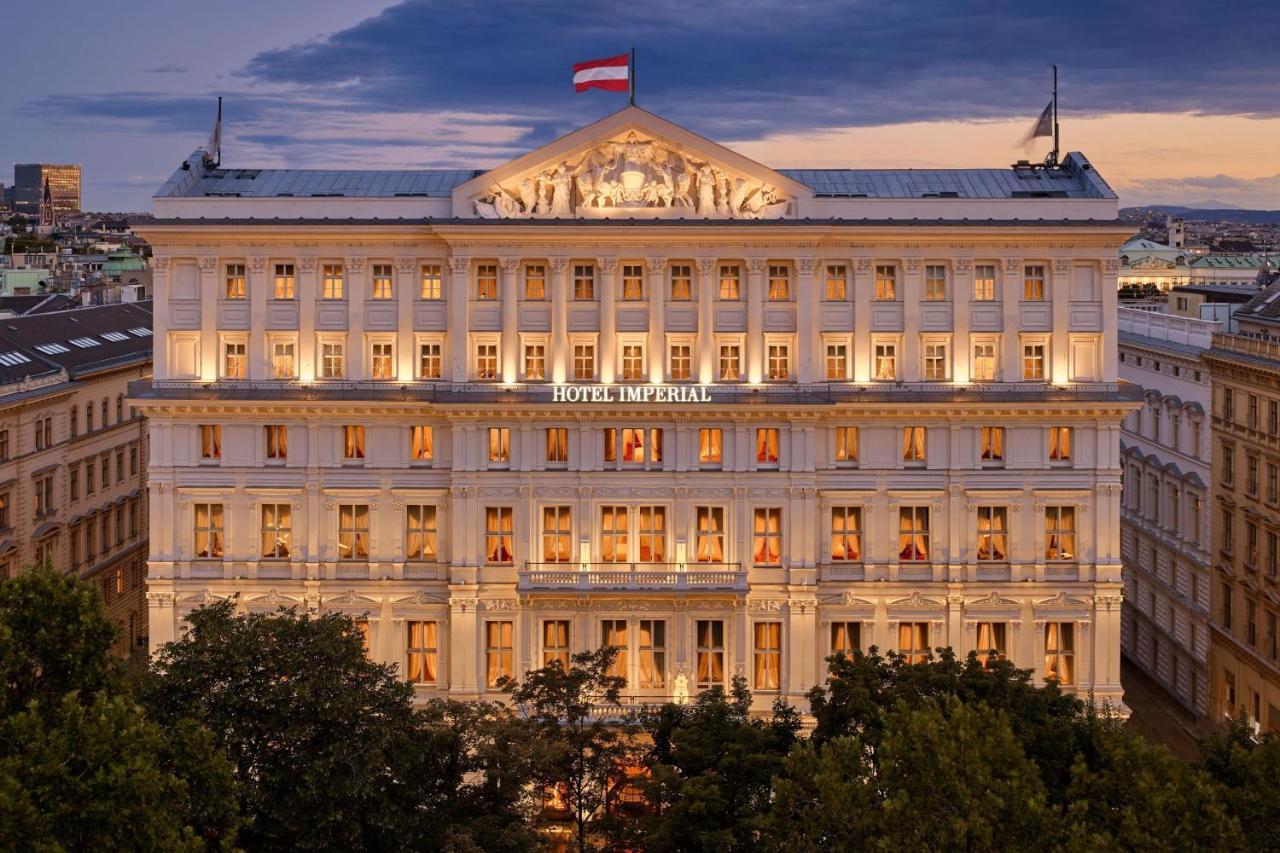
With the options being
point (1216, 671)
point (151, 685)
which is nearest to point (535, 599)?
point (151, 685)

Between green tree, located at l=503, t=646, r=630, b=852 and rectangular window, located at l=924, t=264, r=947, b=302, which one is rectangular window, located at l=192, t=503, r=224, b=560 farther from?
rectangular window, located at l=924, t=264, r=947, b=302

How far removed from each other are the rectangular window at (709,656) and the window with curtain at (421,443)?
1800cm

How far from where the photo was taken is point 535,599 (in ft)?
276

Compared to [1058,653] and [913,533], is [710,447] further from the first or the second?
[1058,653]

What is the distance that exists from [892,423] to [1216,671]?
105 feet

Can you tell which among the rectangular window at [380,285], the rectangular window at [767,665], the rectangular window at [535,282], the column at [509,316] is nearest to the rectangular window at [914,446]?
the rectangular window at [767,665]

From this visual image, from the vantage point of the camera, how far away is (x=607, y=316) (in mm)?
85250

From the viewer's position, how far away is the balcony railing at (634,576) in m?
83.6

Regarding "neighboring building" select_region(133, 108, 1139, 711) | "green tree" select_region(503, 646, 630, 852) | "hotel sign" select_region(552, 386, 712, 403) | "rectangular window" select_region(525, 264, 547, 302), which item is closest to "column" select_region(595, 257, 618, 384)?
"neighboring building" select_region(133, 108, 1139, 711)

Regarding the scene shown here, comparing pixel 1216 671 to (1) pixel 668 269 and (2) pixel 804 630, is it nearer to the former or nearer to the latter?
(2) pixel 804 630

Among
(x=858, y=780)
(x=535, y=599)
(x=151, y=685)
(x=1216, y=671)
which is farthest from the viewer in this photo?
(x=1216, y=671)

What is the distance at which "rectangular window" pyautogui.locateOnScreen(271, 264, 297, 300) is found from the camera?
285 feet

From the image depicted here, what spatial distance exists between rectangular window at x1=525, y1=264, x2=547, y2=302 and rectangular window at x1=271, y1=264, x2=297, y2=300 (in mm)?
13352

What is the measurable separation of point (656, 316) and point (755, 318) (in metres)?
5.57
